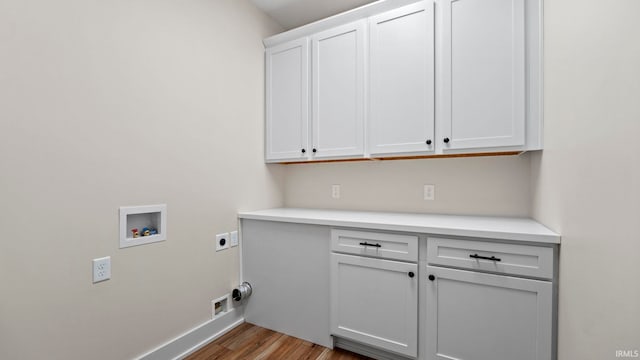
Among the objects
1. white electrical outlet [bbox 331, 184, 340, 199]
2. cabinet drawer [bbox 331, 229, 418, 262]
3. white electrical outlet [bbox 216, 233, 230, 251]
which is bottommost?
white electrical outlet [bbox 216, 233, 230, 251]

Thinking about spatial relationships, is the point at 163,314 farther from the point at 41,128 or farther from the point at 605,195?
the point at 605,195

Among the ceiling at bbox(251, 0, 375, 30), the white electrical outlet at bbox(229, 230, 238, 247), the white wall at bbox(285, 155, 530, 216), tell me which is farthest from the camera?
the ceiling at bbox(251, 0, 375, 30)

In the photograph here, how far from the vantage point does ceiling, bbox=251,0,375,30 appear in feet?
7.58

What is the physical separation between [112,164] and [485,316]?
6.87 ft

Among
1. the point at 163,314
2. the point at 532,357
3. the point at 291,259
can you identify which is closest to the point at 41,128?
the point at 163,314

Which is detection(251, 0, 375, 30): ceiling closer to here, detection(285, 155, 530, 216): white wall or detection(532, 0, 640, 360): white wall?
detection(285, 155, 530, 216): white wall

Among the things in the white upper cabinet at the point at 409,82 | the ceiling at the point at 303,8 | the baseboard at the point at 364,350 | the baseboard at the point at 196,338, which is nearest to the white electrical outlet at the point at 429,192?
the white upper cabinet at the point at 409,82

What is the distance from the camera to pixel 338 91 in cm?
218

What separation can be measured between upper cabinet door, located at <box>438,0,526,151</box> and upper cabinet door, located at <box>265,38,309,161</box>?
107cm

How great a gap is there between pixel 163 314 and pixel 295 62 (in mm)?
2091

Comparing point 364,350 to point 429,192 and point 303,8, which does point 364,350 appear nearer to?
point 429,192

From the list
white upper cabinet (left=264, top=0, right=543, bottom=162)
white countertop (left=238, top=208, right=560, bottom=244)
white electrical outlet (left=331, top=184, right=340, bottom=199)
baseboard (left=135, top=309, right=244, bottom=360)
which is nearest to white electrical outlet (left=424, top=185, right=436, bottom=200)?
white countertop (left=238, top=208, right=560, bottom=244)

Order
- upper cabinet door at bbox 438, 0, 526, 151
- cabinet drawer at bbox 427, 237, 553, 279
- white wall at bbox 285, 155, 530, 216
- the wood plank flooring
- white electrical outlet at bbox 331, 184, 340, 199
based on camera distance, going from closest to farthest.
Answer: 1. cabinet drawer at bbox 427, 237, 553, 279
2. upper cabinet door at bbox 438, 0, 526, 151
3. the wood plank flooring
4. white wall at bbox 285, 155, 530, 216
5. white electrical outlet at bbox 331, 184, 340, 199

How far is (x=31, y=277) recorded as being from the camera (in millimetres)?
1187
